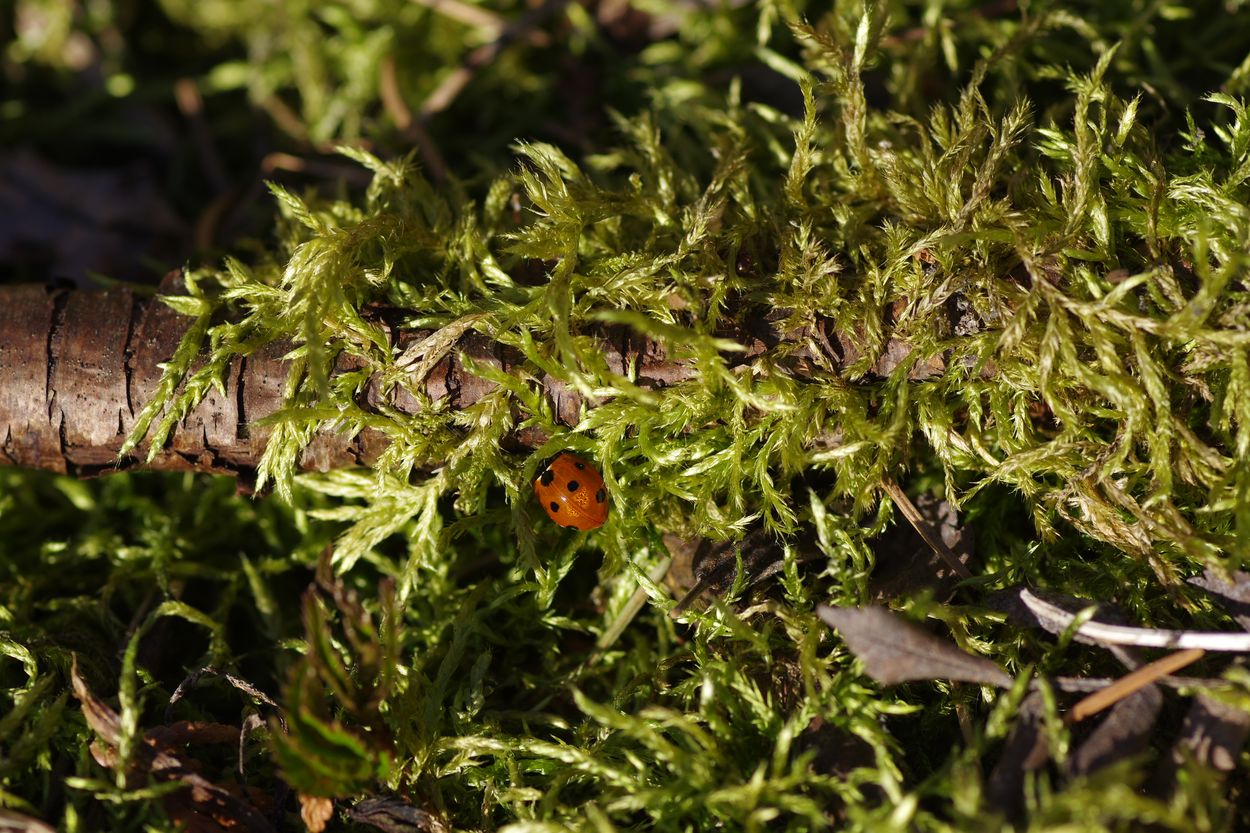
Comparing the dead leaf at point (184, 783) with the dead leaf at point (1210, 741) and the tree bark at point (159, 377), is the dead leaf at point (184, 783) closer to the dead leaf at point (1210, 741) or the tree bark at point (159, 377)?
the tree bark at point (159, 377)

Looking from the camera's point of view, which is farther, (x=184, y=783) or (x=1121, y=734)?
(x=184, y=783)

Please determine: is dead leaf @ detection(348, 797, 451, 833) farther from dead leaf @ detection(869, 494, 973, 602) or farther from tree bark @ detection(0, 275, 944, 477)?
dead leaf @ detection(869, 494, 973, 602)

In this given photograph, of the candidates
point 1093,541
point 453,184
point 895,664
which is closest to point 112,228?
Result: point 453,184

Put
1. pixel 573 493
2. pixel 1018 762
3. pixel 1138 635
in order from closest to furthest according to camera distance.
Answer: pixel 1018 762 → pixel 1138 635 → pixel 573 493

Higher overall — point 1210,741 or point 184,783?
point 1210,741

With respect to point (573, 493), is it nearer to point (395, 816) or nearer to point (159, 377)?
point (395, 816)

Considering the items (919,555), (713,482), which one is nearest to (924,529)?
(919,555)

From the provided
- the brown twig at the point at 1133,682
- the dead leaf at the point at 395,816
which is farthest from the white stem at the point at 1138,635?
the dead leaf at the point at 395,816

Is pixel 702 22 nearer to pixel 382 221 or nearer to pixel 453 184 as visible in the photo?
pixel 453 184
